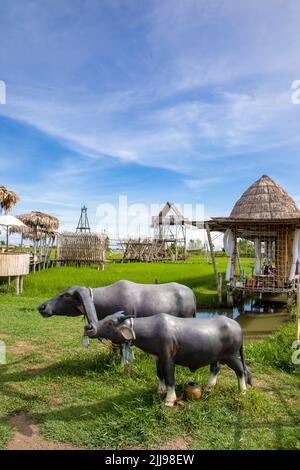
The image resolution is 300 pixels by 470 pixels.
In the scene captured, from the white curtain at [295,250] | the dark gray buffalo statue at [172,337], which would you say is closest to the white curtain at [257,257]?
the white curtain at [295,250]

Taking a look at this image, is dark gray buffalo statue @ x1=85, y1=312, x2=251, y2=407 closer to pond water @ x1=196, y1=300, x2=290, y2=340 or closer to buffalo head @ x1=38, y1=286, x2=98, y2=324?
buffalo head @ x1=38, y1=286, x2=98, y2=324

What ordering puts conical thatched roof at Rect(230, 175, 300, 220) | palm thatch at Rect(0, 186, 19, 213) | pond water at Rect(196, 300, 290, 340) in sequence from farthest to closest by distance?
1. palm thatch at Rect(0, 186, 19, 213)
2. conical thatched roof at Rect(230, 175, 300, 220)
3. pond water at Rect(196, 300, 290, 340)

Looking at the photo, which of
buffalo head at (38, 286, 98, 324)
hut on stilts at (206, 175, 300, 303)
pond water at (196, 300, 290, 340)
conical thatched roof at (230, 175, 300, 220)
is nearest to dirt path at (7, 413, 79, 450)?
buffalo head at (38, 286, 98, 324)

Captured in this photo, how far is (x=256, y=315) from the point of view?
46.5 ft

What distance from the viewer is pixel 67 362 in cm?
679

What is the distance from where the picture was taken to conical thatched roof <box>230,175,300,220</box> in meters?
15.7

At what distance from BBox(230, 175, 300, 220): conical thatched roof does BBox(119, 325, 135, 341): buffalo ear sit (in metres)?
11.5

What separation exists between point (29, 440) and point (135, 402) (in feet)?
4.33

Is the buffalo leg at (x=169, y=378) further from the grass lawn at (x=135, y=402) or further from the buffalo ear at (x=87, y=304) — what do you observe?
the buffalo ear at (x=87, y=304)

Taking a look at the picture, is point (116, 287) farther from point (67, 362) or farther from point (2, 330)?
point (2, 330)

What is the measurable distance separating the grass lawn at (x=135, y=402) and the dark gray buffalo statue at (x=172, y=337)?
0.49 metres

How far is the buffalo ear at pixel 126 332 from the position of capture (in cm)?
445

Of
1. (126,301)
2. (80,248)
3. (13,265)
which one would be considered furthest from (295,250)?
(80,248)
